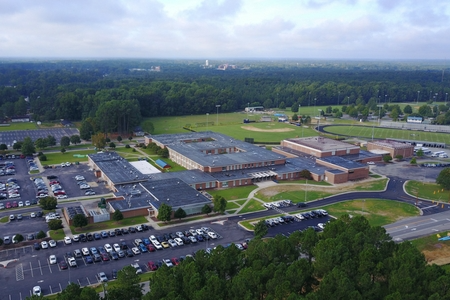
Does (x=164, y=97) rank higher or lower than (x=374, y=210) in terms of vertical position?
higher

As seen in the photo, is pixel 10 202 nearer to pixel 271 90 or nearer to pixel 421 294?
pixel 421 294

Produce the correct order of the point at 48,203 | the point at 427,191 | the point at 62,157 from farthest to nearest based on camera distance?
the point at 62,157, the point at 427,191, the point at 48,203

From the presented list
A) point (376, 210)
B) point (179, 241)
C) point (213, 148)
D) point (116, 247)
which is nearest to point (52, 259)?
point (116, 247)

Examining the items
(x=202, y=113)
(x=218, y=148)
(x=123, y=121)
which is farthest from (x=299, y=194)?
(x=202, y=113)

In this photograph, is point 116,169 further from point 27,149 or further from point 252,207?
point 252,207

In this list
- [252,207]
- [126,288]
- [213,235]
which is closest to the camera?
[126,288]

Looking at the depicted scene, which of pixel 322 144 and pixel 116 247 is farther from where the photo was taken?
pixel 322 144
